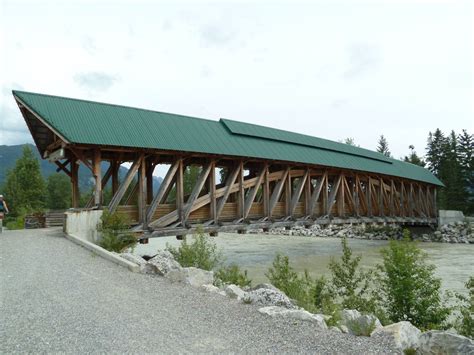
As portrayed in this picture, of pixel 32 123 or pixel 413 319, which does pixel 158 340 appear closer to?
pixel 413 319

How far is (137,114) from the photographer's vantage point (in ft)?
47.1

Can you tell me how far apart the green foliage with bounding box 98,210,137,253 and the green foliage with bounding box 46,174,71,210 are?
53.9 m

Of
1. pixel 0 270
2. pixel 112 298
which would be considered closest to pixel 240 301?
pixel 112 298

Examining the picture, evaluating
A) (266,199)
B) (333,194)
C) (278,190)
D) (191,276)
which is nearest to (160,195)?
(266,199)

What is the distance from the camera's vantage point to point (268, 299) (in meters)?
6.34

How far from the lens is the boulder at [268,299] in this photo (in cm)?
626

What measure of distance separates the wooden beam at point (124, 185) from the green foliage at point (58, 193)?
172 ft

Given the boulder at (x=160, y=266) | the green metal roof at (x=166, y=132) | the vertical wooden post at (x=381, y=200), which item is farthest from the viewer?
the vertical wooden post at (x=381, y=200)

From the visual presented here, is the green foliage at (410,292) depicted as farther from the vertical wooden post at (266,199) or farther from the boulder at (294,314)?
the vertical wooden post at (266,199)

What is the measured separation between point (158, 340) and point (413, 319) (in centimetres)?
532

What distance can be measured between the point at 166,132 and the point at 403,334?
Answer: 11428 mm

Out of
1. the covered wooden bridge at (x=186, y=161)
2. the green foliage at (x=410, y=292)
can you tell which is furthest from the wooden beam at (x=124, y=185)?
the green foliage at (x=410, y=292)

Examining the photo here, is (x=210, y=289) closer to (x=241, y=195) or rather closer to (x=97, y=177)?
(x=97, y=177)

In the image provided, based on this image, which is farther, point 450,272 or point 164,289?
point 450,272
